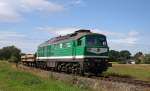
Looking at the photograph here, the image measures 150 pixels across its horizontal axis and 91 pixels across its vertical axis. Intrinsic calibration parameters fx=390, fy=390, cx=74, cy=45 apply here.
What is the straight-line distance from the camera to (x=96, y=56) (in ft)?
102

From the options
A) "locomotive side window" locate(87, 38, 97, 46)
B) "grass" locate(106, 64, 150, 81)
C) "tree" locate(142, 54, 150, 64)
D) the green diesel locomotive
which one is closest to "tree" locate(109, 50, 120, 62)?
"grass" locate(106, 64, 150, 81)

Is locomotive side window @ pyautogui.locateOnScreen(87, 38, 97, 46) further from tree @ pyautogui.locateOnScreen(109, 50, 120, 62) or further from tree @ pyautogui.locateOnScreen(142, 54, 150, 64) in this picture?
tree @ pyautogui.locateOnScreen(142, 54, 150, 64)

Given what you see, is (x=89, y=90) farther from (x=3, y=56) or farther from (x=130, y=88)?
(x=3, y=56)

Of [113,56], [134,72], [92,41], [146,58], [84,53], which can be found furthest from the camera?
[146,58]

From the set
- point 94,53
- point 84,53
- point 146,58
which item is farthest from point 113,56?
point 84,53

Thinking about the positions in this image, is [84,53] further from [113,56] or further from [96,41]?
[113,56]

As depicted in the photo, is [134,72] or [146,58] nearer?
[134,72]

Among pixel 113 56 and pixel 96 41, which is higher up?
pixel 113 56

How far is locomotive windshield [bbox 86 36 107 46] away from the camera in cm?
3165

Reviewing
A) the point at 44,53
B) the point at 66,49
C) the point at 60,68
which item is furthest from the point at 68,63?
the point at 44,53

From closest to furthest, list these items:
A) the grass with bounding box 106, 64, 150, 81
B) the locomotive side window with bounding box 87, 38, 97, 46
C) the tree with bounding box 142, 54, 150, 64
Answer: the locomotive side window with bounding box 87, 38, 97, 46 < the grass with bounding box 106, 64, 150, 81 < the tree with bounding box 142, 54, 150, 64

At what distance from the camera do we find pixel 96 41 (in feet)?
105

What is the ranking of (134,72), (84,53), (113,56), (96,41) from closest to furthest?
(84,53) < (96,41) < (134,72) < (113,56)

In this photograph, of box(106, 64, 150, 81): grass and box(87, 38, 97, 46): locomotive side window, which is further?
box(106, 64, 150, 81): grass
